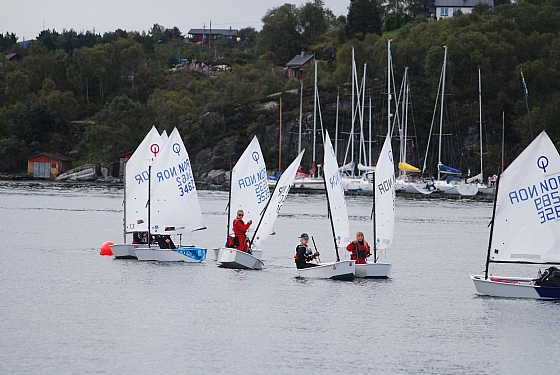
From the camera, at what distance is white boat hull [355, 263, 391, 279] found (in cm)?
3475

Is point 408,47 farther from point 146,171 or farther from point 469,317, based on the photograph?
point 469,317

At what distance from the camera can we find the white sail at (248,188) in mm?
40719

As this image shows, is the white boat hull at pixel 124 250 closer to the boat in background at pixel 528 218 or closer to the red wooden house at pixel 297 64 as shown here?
the boat in background at pixel 528 218

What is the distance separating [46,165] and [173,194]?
330ft

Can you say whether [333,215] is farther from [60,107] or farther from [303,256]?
[60,107]

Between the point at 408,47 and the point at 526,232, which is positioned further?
the point at 408,47

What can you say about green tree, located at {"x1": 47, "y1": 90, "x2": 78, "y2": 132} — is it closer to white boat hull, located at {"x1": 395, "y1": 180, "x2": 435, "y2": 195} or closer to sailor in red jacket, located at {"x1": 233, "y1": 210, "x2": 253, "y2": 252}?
white boat hull, located at {"x1": 395, "y1": 180, "x2": 435, "y2": 195}

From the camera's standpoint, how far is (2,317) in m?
27.2

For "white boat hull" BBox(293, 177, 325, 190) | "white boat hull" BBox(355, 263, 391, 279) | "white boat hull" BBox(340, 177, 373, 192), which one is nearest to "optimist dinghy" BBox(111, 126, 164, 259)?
"white boat hull" BBox(355, 263, 391, 279)

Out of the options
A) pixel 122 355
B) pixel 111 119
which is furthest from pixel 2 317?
pixel 111 119

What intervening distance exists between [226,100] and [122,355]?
399 ft

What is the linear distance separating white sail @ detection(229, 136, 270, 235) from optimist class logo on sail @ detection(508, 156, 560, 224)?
540 inches

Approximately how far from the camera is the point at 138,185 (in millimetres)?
41688

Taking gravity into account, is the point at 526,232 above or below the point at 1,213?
above
